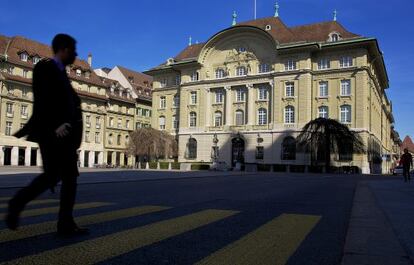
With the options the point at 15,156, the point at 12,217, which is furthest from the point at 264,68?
the point at 12,217

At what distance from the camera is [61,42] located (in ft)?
15.6

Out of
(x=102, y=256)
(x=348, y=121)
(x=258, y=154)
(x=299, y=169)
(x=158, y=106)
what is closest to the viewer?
(x=102, y=256)

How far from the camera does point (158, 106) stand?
8100cm

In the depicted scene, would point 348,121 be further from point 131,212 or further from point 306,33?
point 131,212

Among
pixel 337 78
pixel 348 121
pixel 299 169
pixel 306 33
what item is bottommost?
pixel 299 169

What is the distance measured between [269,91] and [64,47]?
63530 millimetres

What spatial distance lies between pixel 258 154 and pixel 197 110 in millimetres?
13294

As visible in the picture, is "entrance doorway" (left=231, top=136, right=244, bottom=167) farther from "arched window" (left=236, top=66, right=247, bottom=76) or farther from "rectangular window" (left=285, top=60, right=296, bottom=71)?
"rectangular window" (left=285, top=60, right=296, bottom=71)

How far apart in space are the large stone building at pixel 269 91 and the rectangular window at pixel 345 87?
0.43 feet

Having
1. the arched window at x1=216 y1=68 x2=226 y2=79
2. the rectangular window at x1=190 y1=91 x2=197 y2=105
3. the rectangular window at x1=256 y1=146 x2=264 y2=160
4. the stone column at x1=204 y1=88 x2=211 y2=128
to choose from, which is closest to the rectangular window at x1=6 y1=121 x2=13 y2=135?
the rectangular window at x1=190 y1=91 x2=197 y2=105

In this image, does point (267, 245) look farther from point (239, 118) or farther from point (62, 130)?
point (239, 118)

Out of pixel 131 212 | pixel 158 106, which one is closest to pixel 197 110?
pixel 158 106

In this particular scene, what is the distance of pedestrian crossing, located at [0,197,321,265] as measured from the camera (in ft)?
13.1

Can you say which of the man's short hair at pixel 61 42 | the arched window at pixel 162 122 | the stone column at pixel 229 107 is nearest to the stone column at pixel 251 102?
the stone column at pixel 229 107
